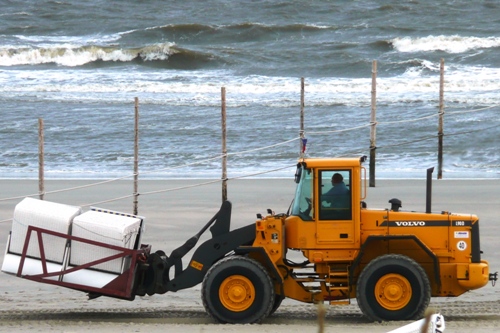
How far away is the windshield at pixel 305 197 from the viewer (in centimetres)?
886

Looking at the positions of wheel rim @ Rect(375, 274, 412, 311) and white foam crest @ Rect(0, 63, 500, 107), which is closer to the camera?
wheel rim @ Rect(375, 274, 412, 311)

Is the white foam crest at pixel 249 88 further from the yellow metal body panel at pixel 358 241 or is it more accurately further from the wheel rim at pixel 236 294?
the wheel rim at pixel 236 294

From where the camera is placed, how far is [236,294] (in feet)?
28.9

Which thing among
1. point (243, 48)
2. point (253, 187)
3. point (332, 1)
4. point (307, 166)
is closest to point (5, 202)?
point (253, 187)

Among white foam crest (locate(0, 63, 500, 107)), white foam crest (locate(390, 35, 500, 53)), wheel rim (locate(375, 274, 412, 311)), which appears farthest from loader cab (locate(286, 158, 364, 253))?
white foam crest (locate(390, 35, 500, 53))

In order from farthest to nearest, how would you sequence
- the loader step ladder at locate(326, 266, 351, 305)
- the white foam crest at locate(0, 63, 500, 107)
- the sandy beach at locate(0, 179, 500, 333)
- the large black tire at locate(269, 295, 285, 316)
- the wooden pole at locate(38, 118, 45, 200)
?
the white foam crest at locate(0, 63, 500, 107) → the wooden pole at locate(38, 118, 45, 200) → the large black tire at locate(269, 295, 285, 316) → the loader step ladder at locate(326, 266, 351, 305) → the sandy beach at locate(0, 179, 500, 333)

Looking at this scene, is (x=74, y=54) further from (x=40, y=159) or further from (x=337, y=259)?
(x=337, y=259)

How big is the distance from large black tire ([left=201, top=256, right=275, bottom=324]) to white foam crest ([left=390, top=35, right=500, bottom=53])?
27269 millimetres

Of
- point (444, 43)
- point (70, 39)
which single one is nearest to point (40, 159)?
point (444, 43)

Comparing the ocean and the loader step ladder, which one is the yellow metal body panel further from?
the ocean

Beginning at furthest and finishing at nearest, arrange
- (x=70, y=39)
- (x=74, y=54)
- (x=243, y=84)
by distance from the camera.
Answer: (x=70, y=39) → (x=74, y=54) → (x=243, y=84)

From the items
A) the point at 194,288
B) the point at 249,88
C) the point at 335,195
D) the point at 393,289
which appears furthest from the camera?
the point at 249,88

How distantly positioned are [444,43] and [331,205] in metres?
28.0

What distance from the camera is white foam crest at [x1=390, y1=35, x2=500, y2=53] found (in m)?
34.8
